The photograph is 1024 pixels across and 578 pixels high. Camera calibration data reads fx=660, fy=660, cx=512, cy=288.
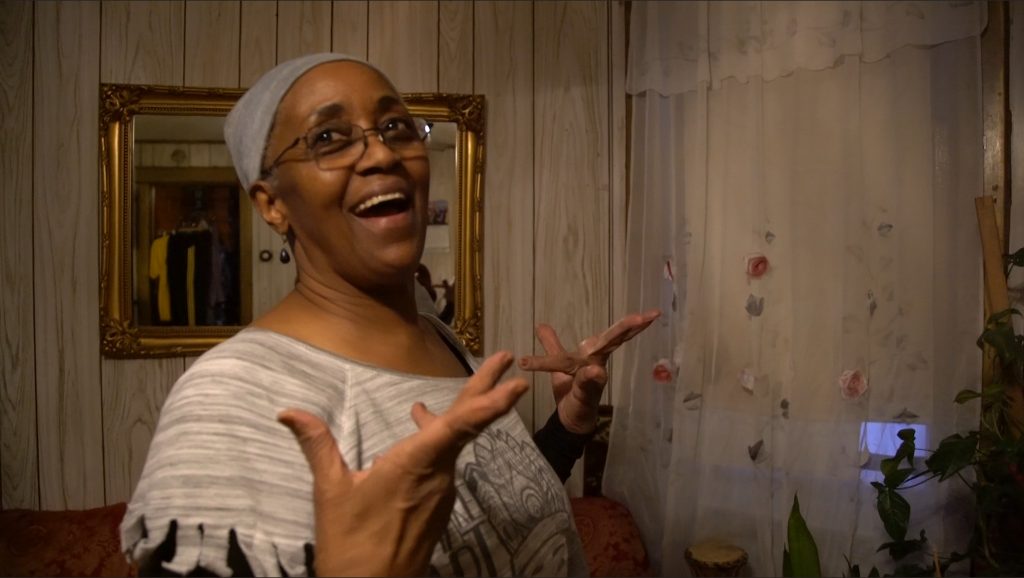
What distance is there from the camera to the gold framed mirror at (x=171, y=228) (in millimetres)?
1821

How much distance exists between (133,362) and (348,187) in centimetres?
147

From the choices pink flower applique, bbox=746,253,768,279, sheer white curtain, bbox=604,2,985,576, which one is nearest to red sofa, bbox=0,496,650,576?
sheer white curtain, bbox=604,2,985,576

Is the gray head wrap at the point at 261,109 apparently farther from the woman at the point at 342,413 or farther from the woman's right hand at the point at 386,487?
the woman's right hand at the point at 386,487

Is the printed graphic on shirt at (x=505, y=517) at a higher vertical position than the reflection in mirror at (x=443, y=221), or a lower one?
lower

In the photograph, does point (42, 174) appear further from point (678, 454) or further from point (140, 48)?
point (678, 454)

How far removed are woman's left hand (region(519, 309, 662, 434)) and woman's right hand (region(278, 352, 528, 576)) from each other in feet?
1.21

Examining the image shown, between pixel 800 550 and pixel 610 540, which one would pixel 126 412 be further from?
pixel 800 550

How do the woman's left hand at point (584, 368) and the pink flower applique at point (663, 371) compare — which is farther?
the pink flower applique at point (663, 371)

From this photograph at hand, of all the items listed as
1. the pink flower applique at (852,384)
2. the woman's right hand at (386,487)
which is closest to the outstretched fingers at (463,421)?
the woman's right hand at (386,487)

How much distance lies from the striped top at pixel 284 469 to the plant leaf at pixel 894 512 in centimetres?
91

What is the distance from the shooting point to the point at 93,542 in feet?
5.47

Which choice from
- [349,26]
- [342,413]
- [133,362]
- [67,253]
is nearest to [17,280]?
[67,253]

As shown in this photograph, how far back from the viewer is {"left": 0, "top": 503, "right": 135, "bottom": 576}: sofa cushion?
1.60 meters

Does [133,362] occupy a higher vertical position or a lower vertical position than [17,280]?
lower
